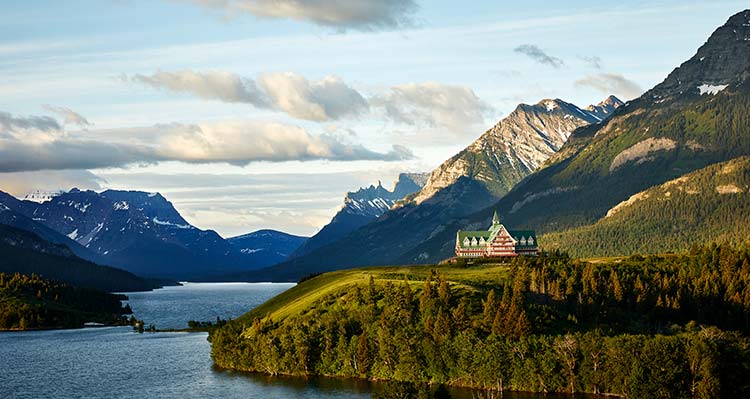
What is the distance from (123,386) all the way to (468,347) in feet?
250

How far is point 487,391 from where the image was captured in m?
176

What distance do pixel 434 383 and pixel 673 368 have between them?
47.4 metres

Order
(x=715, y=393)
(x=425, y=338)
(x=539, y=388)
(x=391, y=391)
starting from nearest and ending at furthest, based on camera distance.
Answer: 1. (x=391, y=391)
2. (x=715, y=393)
3. (x=539, y=388)
4. (x=425, y=338)

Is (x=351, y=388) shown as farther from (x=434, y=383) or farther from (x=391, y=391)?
(x=391, y=391)

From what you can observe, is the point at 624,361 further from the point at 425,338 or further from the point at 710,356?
the point at 425,338

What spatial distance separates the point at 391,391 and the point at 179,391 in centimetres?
6059

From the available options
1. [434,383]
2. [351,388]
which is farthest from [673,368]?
[351,388]

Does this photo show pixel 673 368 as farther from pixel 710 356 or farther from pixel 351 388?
pixel 351 388

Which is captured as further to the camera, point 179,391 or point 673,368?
point 179,391

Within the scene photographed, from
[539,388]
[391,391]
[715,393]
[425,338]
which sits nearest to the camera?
[391,391]

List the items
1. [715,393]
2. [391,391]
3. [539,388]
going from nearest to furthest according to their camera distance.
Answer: [391,391], [715,393], [539,388]

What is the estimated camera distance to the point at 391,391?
144250mm

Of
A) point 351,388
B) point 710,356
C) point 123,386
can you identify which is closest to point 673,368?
point 710,356

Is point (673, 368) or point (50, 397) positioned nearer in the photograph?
point (673, 368)
